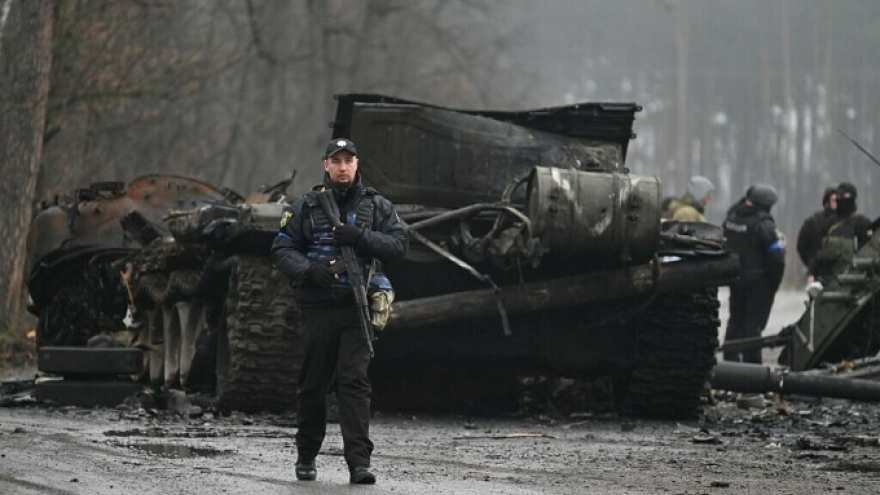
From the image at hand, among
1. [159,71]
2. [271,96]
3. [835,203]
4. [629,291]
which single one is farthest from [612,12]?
[629,291]

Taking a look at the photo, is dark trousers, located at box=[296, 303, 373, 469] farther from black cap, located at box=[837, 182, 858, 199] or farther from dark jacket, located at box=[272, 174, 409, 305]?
black cap, located at box=[837, 182, 858, 199]

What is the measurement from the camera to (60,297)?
2094cm

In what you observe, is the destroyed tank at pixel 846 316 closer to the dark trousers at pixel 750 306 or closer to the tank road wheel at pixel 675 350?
the tank road wheel at pixel 675 350

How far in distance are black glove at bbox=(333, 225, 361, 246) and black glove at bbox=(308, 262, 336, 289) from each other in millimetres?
137

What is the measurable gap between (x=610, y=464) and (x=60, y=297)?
32.7 feet

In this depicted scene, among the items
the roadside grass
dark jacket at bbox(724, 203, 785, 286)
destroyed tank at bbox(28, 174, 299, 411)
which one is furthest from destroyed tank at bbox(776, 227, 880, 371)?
the roadside grass

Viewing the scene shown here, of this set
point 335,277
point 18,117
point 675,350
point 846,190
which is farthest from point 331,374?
point 18,117

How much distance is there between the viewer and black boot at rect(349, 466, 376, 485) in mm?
10398

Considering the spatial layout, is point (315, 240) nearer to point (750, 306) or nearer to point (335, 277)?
point (335, 277)

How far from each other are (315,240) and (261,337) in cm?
423

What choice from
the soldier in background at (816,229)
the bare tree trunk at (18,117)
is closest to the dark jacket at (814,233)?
the soldier in background at (816,229)

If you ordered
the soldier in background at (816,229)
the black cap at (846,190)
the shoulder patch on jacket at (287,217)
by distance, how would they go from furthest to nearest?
the soldier in background at (816,229), the black cap at (846,190), the shoulder patch on jacket at (287,217)

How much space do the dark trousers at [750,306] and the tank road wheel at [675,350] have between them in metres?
5.41

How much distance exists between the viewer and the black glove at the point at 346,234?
10.7 meters
